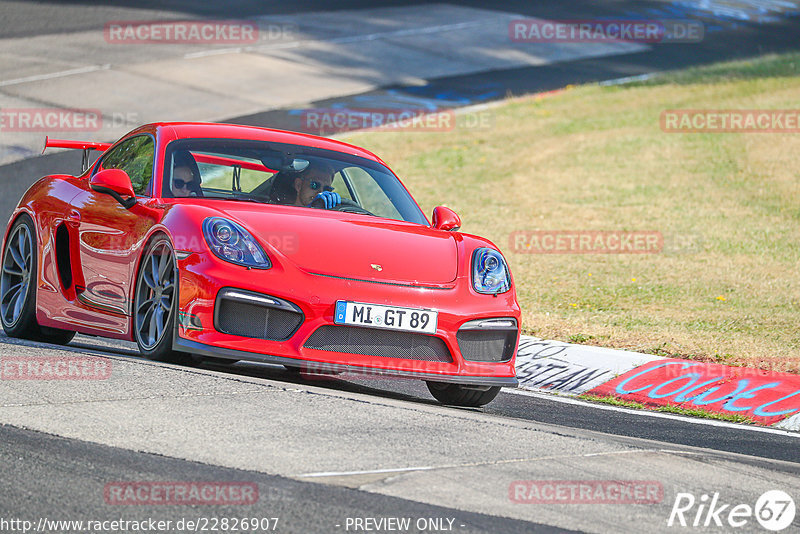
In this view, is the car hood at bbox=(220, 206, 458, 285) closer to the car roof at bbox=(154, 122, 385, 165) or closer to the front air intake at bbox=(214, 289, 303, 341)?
the front air intake at bbox=(214, 289, 303, 341)

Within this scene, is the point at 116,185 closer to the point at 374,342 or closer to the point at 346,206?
the point at 346,206

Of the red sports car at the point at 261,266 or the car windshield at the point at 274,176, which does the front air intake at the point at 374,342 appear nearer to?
the red sports car at the point at 261,266

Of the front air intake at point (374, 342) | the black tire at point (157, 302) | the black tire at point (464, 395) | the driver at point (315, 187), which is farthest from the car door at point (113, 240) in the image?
the black tire at point (464, 395)

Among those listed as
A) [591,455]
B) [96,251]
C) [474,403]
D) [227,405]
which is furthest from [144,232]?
[591,455]

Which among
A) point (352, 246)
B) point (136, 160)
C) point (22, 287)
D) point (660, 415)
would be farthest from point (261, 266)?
point (660, 415)

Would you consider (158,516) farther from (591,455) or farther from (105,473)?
(591,455)

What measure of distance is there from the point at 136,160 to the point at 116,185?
0.76 metres

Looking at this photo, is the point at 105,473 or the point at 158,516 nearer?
the point at 158,516

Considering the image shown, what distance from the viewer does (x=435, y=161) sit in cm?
1953

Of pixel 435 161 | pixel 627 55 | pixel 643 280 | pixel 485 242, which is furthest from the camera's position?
pixel 627 55

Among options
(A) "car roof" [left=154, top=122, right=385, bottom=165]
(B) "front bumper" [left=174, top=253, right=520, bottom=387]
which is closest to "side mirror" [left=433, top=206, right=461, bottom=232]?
(A) "car roof" [left=154, top=122, right=385, bottom=165]

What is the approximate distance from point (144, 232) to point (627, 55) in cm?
2410

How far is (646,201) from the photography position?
1641cm

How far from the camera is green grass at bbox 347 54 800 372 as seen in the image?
32.9ft
